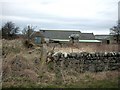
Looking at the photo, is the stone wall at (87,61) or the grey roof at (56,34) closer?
the stone wall at (87,61)

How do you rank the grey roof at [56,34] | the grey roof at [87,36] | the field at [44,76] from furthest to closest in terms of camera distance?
1. the grey roof at [87,36]
2. the grey roof at [56,34]
3. the field at [44,76]

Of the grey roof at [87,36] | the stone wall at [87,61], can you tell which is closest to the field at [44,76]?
the stone wall at [87,61]

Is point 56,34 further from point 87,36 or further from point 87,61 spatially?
point 87,61

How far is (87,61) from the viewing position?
991 cm

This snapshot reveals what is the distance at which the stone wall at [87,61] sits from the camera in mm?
9591

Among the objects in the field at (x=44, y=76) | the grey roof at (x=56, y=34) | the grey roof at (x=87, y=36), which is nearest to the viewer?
the field at (x=44, y=76)

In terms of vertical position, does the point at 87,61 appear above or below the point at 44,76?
above

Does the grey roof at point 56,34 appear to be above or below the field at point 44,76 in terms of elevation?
above

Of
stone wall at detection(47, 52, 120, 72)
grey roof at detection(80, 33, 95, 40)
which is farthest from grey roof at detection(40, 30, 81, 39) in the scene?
stone wall at detection(47, 52, 120, 72)

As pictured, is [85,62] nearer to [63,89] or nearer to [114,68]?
[114,68]

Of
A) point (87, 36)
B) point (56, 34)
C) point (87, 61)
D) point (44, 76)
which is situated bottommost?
point (44, 76)

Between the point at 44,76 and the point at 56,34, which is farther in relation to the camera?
the point at 56,34

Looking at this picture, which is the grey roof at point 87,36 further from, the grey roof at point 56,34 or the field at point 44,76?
the field at point 44,76

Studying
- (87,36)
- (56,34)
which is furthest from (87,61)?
(87,36)
